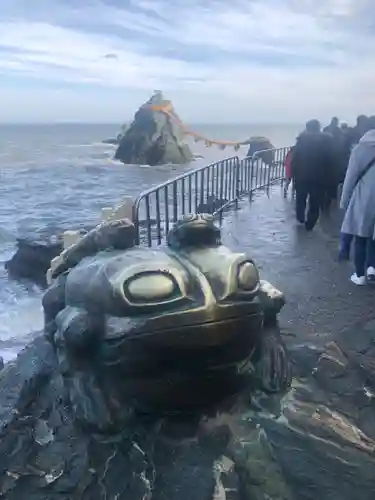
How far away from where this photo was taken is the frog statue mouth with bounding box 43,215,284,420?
1.79 metres

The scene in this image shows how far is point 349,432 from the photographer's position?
2121 millimetres

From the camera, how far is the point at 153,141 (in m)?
54.9

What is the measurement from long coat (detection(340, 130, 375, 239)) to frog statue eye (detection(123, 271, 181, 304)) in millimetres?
3163

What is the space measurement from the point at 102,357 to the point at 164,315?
0.85 ft

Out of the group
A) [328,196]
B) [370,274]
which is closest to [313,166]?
[328,196]

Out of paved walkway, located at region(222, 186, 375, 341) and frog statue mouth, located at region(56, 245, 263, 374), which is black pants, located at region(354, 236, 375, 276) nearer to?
paved walkway, located at region(222, 186, 375, 341)

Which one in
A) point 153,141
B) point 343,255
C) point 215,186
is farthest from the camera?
point 153,141

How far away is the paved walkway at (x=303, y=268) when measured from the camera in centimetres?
416

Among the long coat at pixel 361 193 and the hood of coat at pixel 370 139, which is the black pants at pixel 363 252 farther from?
the hood of coat at pixel 370 139

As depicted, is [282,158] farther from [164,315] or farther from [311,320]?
[164,315]

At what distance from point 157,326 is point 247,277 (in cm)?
34

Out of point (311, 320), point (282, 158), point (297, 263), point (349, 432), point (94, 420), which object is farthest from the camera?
point (282, 158)

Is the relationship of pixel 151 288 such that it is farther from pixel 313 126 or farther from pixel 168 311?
pixel 313 126

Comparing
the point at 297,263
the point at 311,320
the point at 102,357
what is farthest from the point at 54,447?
the point at 297,263
